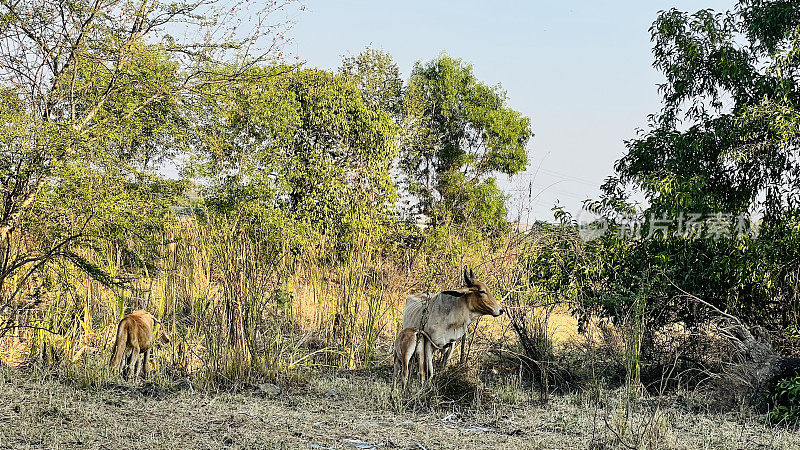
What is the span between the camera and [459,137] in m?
21.2

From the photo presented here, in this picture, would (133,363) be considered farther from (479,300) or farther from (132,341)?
(479,300)

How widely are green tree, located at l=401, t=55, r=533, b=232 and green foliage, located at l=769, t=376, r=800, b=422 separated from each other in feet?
45.7

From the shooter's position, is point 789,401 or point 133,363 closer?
point 789,401

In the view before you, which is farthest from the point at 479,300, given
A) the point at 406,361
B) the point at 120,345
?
the point at 120,345

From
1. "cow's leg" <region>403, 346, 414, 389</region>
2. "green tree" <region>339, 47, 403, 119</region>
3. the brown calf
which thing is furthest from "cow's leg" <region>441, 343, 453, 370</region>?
"green tree" <region>339, 47, 403, 119</region>

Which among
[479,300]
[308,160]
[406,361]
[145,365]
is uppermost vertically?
[308,160]

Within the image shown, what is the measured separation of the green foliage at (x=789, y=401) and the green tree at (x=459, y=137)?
1393cm

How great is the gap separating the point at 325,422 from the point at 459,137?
16.1m

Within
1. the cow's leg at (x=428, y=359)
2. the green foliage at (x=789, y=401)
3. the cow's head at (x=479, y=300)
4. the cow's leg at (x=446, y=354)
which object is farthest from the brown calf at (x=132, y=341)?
the green foliage at (x=789, y=401)

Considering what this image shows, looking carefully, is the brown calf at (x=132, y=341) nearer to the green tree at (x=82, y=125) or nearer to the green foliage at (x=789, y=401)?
the green tree at (x=82, y=125)

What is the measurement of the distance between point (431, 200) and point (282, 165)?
27.8 ft

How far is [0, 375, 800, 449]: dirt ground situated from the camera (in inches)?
201

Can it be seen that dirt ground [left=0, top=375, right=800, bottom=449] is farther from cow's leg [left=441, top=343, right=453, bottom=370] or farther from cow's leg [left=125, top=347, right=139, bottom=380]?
cow's leg [left=441, top=343, right=453, bottom=370]

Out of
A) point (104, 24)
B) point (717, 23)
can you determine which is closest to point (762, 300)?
point (717, 23)
